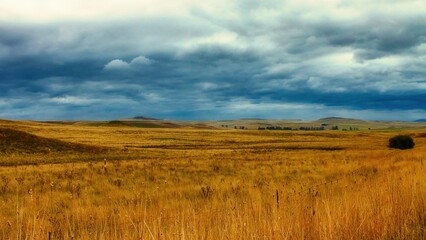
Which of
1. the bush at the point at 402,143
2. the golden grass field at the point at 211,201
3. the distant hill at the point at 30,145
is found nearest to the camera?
the golden grass field at the point at 211,201

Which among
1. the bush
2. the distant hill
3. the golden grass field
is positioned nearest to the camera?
the golden grass field

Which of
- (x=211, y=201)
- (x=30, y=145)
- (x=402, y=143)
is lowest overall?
(x=402, y=143)

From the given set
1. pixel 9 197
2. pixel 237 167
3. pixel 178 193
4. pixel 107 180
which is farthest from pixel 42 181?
pixel 237 167

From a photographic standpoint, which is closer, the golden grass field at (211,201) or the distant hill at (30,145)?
the golden grass field at (211,201)

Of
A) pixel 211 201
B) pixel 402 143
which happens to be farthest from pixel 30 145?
pixel 402 143

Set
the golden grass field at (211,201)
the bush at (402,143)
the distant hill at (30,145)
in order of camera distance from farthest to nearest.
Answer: the bush at (402,143) → the distant hill at (30,145) → the golden grass field at (211,201)

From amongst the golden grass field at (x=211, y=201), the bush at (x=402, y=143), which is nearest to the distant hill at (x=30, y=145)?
the golden grass field at (x=211, y=201)

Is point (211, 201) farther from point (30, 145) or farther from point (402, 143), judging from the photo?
point (402, 143)

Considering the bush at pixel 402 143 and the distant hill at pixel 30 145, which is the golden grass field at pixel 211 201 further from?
the bush at pixel 402 143

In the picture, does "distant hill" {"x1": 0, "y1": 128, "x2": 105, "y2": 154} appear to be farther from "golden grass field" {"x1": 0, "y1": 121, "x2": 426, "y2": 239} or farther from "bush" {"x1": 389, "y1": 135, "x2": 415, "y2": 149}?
"bush" {"x1": 389, "y1": 135, "x2": 415, "y2": 149}

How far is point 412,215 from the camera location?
680cm

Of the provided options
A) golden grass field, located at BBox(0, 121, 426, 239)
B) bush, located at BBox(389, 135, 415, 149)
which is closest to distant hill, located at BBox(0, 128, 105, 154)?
golden grass field, located at BBox(0, 121, 426, 239)

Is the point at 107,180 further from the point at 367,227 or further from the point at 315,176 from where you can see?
the point at 367,227

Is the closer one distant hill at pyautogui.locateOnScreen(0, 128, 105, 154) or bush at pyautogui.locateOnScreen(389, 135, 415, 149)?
distant hill at pyautogui.locateOnScreen(0, 128, 105, 154)
